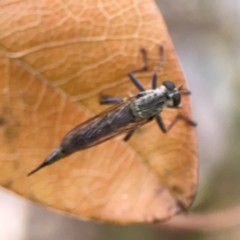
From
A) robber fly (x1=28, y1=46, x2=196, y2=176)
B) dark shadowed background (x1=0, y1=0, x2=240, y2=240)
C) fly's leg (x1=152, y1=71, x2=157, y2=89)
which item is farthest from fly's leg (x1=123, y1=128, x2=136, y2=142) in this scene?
dark shadowed background (x1=0, y1=0, x2=240, y2=240)

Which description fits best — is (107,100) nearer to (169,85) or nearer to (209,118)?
(169,85)

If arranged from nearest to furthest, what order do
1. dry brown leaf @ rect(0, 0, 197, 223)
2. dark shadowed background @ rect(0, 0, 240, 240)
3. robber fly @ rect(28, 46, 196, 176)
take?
dry brown leaf @ rect(0, 0, 197, 223)
robber fly @ rect(28, 46, 196, 176)
dark shadowed background @ rect(0, 0, 240, 240)

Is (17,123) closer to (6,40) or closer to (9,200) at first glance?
(6,40)

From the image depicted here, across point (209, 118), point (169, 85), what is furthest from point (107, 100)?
point (209, 118)

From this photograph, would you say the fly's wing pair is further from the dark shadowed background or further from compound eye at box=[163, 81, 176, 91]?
the dark shadowed background

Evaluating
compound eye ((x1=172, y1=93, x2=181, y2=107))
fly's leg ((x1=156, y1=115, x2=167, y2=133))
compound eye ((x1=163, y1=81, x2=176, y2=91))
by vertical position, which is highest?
compound eye ((x1=163, y1=81, x2=176, y2=91))

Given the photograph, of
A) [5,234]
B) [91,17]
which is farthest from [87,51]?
[5,234]
